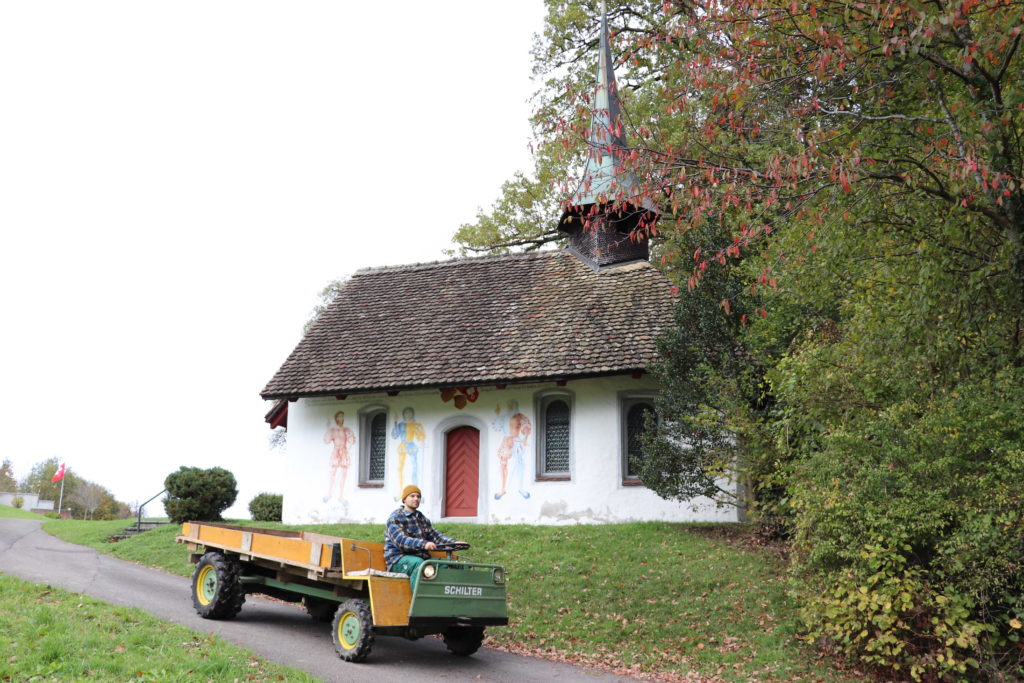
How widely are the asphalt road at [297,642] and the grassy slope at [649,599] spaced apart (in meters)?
0.99

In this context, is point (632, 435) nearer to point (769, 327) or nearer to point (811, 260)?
point (769, 327)

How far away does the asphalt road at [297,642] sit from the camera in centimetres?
923

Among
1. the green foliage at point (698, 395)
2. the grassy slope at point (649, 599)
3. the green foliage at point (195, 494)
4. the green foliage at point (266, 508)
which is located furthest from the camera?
the green foliage at point (266, 508)

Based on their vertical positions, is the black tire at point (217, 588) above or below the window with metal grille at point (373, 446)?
below

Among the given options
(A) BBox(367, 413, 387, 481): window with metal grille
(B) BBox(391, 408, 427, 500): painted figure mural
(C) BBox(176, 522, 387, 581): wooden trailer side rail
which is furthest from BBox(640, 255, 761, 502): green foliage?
(A) BBox(367, 413, 387, 481): window with metal grille

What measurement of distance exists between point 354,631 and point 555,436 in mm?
11113

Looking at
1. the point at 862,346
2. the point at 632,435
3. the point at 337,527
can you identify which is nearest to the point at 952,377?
the point at 862,346

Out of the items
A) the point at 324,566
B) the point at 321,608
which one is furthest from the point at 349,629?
the point at 321,608

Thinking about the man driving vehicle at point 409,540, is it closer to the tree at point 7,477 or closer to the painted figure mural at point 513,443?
the painted figure mural at point 513,443

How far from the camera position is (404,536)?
31.9ft

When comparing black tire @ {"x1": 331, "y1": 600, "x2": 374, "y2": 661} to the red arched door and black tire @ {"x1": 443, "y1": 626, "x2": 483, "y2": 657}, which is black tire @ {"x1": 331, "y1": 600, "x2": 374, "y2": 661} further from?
the red arched door

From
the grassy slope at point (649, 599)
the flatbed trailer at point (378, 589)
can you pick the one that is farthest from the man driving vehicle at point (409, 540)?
the grassy slope at point (649, 599)

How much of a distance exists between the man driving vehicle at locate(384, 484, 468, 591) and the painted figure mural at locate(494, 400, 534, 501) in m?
9.79

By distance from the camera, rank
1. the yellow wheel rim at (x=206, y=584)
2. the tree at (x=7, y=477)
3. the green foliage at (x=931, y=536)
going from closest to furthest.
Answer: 1. the green foliage at (x=931, y=536)
2. the yellow wheel rim at (x=206, y=584)
3. the tree at (x=7, y=477)
